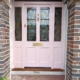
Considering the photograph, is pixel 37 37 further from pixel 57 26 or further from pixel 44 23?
pixel 57 26

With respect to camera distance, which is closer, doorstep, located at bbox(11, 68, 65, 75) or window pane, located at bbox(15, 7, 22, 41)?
doorstep, located at bbox(11, 68, 65, 75)

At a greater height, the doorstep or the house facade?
the house facade

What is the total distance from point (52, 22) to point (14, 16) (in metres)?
1.19

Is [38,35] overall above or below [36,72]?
above

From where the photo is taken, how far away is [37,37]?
3820 mm

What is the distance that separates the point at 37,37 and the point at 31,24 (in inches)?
17.5

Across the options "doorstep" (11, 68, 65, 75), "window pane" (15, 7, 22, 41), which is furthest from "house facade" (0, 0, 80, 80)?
"doorstep" (11, 68, 65, 75)

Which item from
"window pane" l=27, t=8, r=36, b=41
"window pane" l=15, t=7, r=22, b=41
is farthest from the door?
"window pane" l=15, t=7, r=22, b=41

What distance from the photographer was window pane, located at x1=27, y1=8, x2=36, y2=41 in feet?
12.5

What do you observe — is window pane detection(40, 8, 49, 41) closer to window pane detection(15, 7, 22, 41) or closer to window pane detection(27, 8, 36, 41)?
window pane detection(27, 8, 36, 41)

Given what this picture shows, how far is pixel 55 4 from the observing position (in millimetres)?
3736

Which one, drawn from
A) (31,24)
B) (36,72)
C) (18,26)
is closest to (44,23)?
(31,24)

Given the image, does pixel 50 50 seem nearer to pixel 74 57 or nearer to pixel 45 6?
pixel 45 6

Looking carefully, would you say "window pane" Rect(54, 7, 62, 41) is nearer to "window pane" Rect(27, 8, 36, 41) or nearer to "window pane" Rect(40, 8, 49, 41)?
"window pane" Rect(40, 8, 49, 41)
